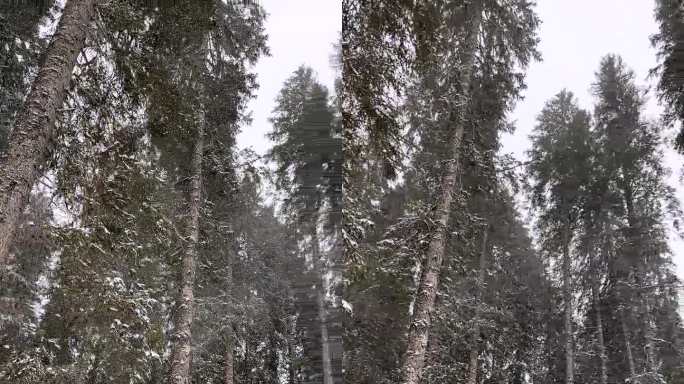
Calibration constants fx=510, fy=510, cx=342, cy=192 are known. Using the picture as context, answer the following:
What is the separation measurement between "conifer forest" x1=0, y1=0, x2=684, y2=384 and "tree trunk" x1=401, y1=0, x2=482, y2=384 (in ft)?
0.13

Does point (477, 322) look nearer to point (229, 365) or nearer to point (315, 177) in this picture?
point (229, 365)

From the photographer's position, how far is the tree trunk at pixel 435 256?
676 cm

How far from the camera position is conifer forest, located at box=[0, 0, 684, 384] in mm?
1946

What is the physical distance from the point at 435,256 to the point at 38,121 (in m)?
5.37

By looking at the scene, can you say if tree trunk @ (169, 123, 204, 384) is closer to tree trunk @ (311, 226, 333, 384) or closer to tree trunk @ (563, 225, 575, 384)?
tree trunk @ (311, 226, 333, 384)

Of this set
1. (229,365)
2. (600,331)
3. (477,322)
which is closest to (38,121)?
(229,365)

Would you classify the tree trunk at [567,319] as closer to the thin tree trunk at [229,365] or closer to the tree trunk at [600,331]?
the tree trunk at [600,331]

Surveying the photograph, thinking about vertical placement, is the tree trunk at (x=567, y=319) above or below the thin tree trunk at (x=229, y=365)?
above

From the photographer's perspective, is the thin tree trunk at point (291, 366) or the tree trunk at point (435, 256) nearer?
the thin tree trunk at point (291, 366)

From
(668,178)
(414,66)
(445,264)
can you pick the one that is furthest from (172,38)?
(668,178)

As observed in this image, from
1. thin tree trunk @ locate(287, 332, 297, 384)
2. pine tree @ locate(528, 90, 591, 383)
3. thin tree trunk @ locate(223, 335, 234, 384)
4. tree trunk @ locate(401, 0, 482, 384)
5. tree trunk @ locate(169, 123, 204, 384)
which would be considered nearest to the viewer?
thin tree trunk @ locate(287, 332, 297, 384)

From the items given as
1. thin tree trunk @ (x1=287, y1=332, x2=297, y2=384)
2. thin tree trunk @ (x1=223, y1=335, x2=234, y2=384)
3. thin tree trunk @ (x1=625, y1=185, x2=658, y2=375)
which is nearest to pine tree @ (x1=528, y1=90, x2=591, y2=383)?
thin tree trunk @ (x1=625, y1=185, x2=658, y2=375)

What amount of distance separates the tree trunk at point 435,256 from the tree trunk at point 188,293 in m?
3.81

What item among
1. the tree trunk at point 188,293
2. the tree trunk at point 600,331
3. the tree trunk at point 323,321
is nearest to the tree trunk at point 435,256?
the tree trunk at point 188,293
